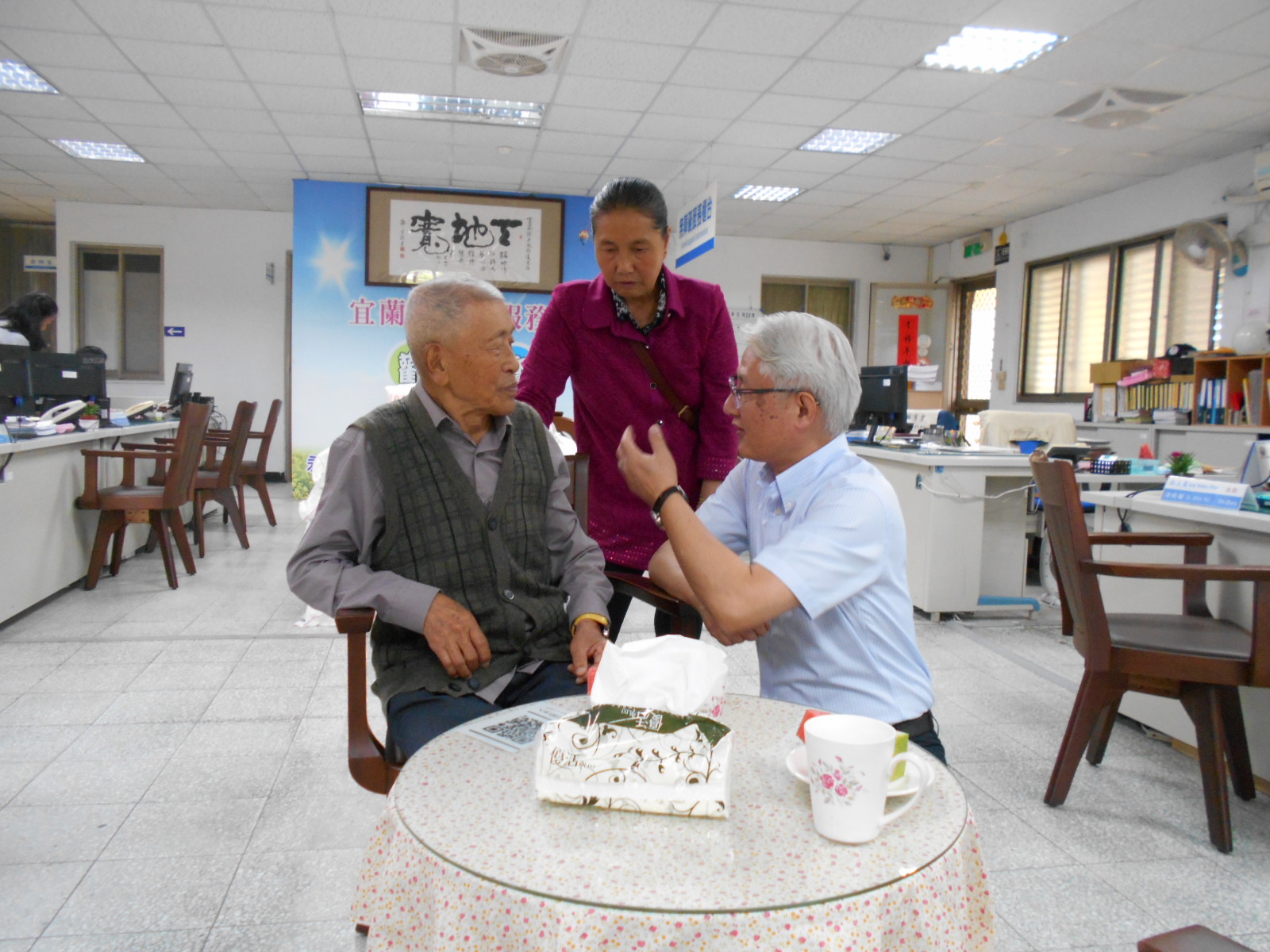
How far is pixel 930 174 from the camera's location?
6.82 metres

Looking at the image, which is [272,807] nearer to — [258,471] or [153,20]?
[153,20]

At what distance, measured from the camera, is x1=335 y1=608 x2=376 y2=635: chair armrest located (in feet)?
4.35

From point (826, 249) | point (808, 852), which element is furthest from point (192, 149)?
point (808, 852)

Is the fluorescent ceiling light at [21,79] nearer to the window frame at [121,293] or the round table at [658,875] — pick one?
the window frame at [121,293]

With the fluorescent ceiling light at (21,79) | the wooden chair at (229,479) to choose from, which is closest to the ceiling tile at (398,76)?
the fluorescent ceiling light at (21,79)

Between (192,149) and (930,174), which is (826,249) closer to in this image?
(930,174)

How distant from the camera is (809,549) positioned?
3.83 ft

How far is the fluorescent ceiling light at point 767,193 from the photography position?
7.49m

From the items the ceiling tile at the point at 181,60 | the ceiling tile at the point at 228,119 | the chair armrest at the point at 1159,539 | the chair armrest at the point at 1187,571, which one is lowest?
the chair armrest at the point at 1187,571

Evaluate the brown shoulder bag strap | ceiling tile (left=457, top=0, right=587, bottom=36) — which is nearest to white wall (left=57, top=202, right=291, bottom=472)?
ceiling tile (left=457, top=0, right=587, bottom=36)

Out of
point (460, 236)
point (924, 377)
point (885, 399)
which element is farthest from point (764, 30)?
point (924, 377)

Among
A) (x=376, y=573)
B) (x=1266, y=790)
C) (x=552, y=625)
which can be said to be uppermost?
(x=376, y=573)

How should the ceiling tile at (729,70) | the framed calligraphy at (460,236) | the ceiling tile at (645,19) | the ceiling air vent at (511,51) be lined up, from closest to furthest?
the ceiling tile at (645,19) < the ceiling air vent at (511,51) < the ceiling tile at (729,70) < the framed calligraphy at (460,236)

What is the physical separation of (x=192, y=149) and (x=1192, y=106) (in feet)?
23.5
